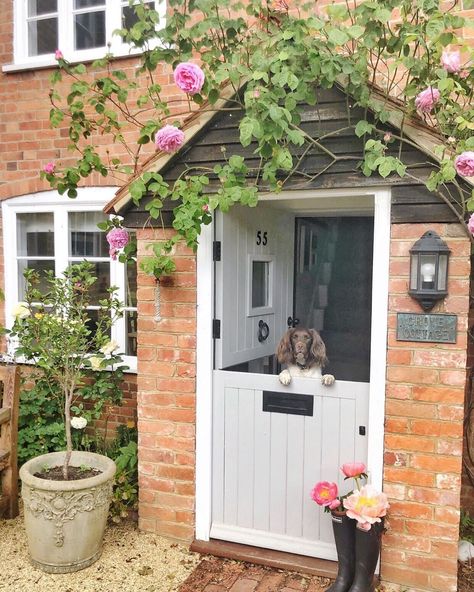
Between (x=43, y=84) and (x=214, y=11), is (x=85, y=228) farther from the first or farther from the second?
(x=214, y=11)

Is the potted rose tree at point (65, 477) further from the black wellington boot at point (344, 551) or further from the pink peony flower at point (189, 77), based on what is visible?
the black wellington boot at point (344, 551)

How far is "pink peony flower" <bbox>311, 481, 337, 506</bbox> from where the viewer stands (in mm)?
3014

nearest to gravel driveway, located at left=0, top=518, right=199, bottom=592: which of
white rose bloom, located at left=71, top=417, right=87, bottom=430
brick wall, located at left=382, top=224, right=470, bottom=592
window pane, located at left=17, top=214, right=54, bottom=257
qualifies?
white rose bloom, located at left=71, top=417, right=87, bottom=430

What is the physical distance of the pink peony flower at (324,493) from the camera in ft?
9.89

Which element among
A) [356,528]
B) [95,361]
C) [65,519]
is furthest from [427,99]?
[65,519]

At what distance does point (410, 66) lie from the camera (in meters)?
2.72

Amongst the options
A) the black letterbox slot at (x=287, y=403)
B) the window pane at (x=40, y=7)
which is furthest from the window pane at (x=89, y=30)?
the black letterbox slot at (x=287, y=403)

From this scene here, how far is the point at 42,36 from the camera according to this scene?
16.4ft

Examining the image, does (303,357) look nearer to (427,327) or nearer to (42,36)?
(427,327)

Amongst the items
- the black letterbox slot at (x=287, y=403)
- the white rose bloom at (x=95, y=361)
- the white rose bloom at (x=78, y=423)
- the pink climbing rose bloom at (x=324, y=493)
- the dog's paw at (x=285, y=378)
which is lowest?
the pink climbing rose bloom at (x=324, y=493)

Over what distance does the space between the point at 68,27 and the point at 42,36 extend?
31cm

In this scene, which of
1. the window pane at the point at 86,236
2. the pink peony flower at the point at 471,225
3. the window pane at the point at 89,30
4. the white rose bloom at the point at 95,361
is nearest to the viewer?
the pink peony flower at the point at 471,225

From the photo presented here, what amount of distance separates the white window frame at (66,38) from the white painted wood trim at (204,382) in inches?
89.4

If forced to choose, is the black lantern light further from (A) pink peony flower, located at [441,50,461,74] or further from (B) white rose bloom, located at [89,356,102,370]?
(B) white rose bloom, located at [89,356,102,370]
